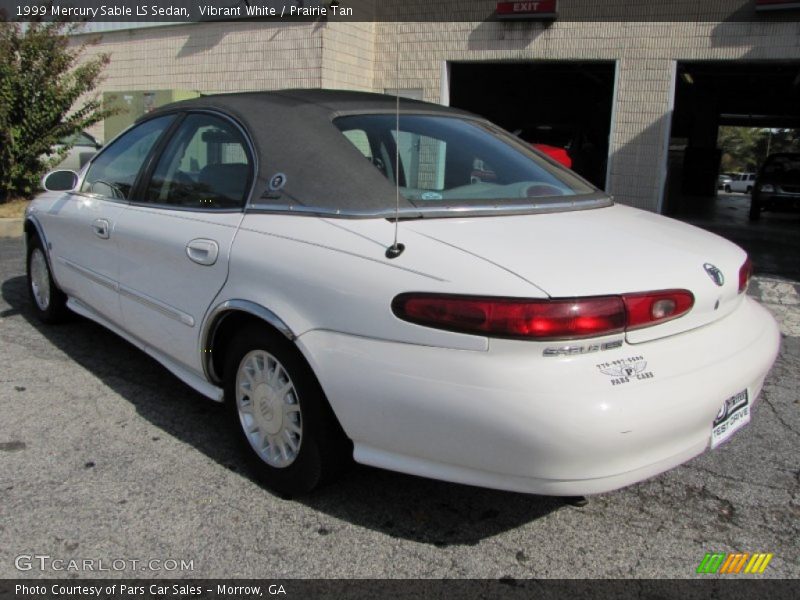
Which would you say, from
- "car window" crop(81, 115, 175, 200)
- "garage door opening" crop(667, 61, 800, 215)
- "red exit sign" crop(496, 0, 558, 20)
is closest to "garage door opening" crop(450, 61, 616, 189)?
"red exit sign" crop(496, 0, 558, 20)

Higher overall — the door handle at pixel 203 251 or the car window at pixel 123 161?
the car window at pixel 123 161

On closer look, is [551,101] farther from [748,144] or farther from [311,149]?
[748,144]

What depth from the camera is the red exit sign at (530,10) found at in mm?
10555

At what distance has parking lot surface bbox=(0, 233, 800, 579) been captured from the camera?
8.22ft

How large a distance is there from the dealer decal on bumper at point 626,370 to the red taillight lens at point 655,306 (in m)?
0.11

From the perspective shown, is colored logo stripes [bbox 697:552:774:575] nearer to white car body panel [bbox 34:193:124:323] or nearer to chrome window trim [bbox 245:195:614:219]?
chrome window trim [bbox 245:195:614:219]

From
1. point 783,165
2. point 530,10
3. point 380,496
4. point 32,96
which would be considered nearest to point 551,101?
point 783,165


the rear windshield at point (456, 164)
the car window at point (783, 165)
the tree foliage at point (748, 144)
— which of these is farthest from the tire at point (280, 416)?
the tree foliage at point (748, 144)

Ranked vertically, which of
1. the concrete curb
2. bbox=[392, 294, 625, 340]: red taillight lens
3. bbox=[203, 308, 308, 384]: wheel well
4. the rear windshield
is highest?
the rear windshield

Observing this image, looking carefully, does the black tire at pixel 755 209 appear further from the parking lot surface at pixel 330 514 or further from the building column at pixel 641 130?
the parking lot surface at pixel 330 514

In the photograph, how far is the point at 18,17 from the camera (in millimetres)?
10430

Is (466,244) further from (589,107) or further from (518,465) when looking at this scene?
(589,107)

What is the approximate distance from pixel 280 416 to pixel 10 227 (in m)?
7.75

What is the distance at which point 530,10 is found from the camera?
10656mm
